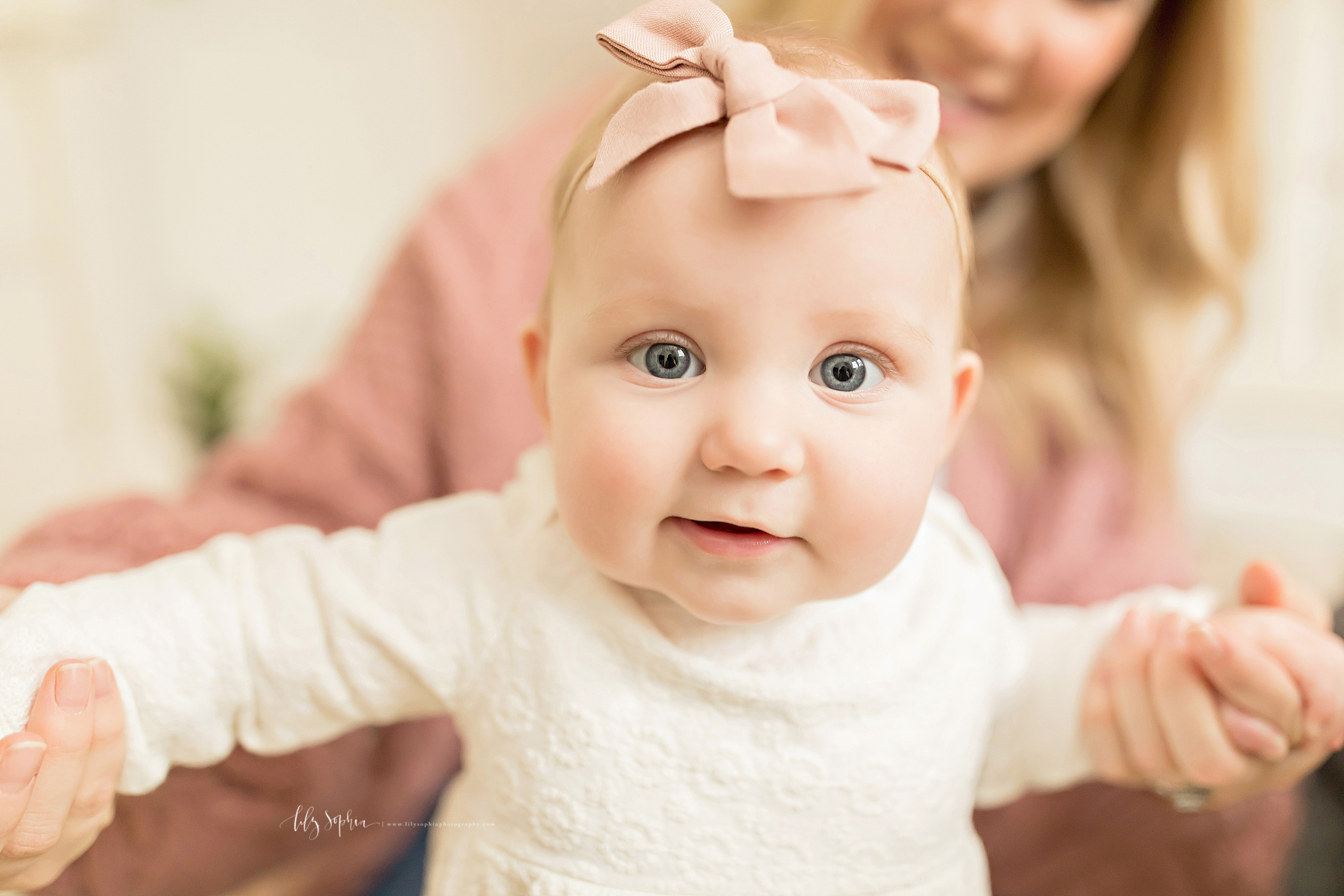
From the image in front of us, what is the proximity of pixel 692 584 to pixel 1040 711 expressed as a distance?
0.99 feet

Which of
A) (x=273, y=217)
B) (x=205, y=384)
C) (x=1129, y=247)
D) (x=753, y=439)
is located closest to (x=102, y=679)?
(x=753, y=439)

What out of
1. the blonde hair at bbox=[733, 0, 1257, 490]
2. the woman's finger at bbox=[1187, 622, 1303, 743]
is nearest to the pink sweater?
the blonde hair at bbox=[733, 0, 1257, 490]

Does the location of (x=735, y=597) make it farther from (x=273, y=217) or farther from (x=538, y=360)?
(x=273, y=217)

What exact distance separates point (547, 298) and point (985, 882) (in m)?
0.44

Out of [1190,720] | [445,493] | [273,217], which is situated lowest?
[273,217]

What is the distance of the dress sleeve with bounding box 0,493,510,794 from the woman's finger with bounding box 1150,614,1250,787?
41cm

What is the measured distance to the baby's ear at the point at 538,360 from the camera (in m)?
0.60

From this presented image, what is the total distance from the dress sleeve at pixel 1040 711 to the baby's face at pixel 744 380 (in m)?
0.21

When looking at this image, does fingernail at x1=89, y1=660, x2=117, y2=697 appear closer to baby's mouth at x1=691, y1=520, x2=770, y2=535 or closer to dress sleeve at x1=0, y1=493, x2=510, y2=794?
dress sleeve at x1=0, y1=493, x2=510, y2=794

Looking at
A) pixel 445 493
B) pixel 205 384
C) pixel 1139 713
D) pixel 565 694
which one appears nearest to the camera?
pixel 565 694

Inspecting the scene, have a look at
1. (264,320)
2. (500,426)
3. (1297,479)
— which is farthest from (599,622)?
(264,320)

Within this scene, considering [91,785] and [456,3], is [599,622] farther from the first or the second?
[456,3]

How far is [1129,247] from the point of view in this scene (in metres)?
1.17

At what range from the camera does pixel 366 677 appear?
604 millimetres
